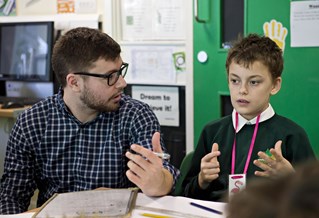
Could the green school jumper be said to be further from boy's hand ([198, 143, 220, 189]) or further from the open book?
the open book

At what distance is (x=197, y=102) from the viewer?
2.93m

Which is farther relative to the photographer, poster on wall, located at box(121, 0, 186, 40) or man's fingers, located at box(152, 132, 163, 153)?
poster on wall, located at box(121, 0, 186, 40)

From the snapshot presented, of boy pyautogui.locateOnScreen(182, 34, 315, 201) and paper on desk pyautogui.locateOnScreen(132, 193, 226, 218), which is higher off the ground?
boy pyautogui.locateOnScreen(182, 34, 315, 201)

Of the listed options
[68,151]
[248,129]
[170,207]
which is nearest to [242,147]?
[248,129]

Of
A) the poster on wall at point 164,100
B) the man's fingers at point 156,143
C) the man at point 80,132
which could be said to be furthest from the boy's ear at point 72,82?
the poster on wall at point 164,100

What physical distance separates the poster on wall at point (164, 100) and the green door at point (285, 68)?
272 millimetres

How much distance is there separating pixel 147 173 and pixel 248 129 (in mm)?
519

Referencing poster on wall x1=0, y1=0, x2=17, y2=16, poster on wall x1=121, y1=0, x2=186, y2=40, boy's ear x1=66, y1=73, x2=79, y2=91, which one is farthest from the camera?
poster on wall x1=0, y1=0, x2=17, y2=16

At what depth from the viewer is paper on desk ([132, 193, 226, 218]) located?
44.9 inches

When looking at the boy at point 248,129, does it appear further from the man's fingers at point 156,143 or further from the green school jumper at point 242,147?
the man's fingers at point 156,143

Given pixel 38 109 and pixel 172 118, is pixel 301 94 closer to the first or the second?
pixel 172 118

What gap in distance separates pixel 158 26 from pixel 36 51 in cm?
94

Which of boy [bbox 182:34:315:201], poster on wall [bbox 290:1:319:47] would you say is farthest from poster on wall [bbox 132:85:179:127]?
boy [bbox 182:34:315:201]

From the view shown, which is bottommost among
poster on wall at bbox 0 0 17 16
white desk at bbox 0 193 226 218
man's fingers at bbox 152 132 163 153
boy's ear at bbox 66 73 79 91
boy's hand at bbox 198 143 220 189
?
white desk at bbox 0 193 226 218
